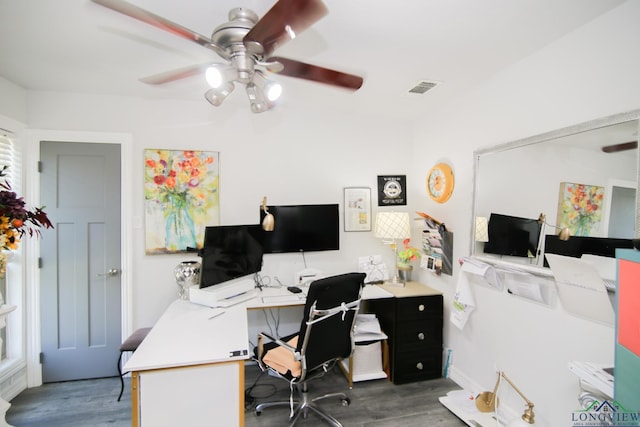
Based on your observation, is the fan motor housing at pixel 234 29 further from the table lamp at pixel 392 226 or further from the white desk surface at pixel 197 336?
the table lamp at pixel 392 226

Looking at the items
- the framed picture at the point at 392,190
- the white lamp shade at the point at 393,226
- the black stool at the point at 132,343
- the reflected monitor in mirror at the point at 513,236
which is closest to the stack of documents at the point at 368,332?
the white lamp shade at the point at 393,226

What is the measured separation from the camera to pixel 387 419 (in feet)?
7.23

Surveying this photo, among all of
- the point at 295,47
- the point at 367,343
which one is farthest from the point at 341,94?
the point at 367,343

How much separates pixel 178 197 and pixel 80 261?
3.24 feet

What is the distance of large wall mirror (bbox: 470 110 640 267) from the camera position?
59.6 inches

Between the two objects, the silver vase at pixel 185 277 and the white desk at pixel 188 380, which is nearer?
the white desk at pixel 188 380

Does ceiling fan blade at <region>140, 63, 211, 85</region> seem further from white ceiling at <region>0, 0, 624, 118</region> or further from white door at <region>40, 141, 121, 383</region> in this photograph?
white door at <region>40, 141, 121, 383</region>

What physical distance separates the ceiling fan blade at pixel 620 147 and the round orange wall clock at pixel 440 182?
122 cm

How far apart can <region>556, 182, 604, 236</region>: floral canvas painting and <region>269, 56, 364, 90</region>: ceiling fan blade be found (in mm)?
1386

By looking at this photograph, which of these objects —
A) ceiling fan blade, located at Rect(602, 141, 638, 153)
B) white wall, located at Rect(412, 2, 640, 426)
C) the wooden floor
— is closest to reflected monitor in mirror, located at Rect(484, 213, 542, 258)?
white wall, located at Rect(412, 2, 640, 426)

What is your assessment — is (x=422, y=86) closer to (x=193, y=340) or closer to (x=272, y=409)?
(x=193, y=340)

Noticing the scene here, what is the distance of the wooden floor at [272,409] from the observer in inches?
85.1

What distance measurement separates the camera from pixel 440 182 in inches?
115

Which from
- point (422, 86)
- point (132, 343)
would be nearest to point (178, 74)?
point (422, 86)
